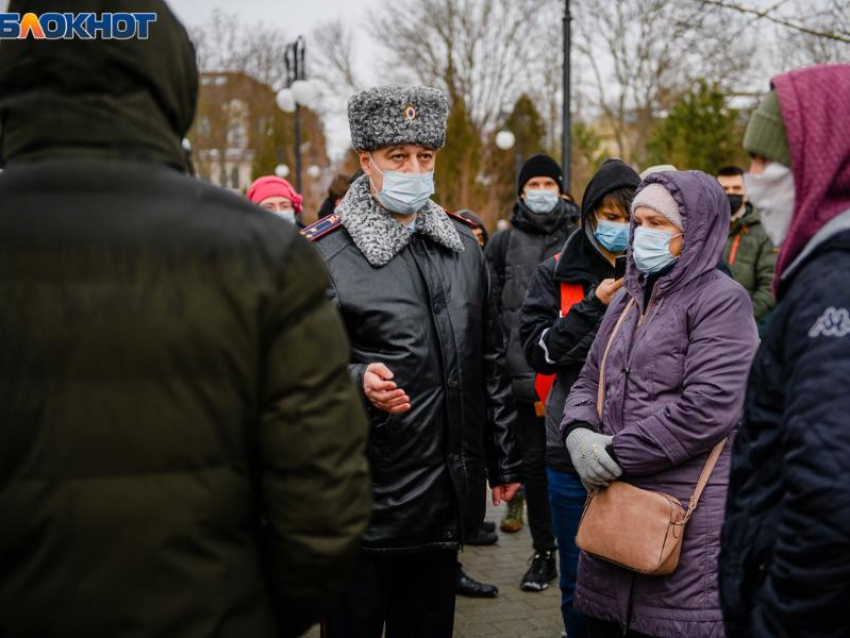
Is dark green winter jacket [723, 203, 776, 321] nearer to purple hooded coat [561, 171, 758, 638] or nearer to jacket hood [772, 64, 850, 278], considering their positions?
purple hooded coat [561, 171, 758, 638]

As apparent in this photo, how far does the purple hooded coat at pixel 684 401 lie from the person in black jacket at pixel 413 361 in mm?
504

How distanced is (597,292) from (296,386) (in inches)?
97.2

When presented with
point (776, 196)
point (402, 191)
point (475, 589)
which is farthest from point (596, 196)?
point (475, 589)

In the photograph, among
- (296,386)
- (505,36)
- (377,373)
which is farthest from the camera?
(505,36)

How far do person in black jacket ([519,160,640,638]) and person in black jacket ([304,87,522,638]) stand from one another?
641 mm

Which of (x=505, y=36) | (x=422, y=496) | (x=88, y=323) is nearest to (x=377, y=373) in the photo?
(x=422, y=496)

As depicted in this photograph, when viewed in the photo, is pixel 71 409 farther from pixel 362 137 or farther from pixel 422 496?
pixel 362 137

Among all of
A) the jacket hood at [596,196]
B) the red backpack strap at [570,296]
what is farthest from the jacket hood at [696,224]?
the red backpack strap at [570,296]

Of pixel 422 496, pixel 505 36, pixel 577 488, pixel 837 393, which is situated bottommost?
pixel 577 488

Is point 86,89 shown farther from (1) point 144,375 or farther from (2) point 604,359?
(2) point 604,359

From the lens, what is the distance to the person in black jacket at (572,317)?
13.6ft

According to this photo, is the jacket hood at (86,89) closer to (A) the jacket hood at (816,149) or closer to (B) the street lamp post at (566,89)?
(A) the jacket hood at (816,149)

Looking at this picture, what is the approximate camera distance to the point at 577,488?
13.7 ft

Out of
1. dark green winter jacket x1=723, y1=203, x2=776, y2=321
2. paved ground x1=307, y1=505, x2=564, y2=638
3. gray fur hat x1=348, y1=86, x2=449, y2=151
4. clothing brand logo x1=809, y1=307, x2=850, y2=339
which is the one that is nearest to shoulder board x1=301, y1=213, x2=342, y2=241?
gray fur hat x1=348, y1=86, x2=449, y2=151
